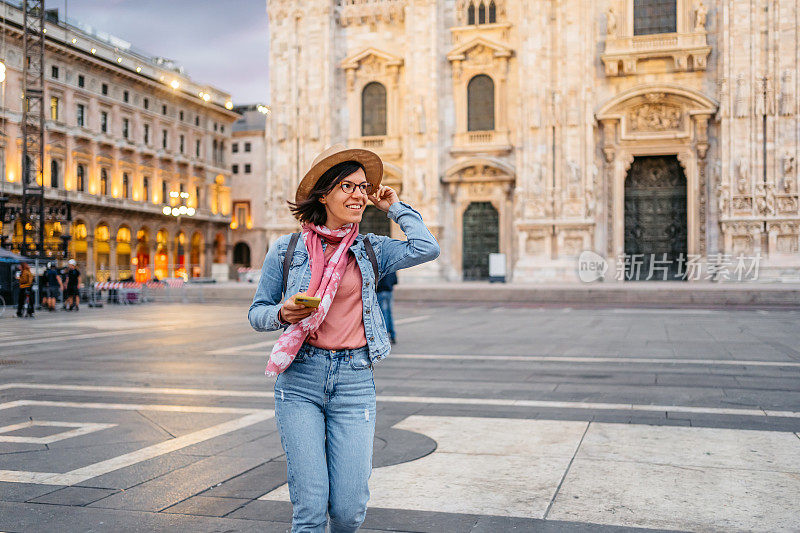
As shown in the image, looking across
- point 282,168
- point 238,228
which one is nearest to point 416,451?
point 282,168

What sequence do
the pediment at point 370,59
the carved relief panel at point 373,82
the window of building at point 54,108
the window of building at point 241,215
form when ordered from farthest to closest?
1. the window of building at point 241,215
2. the window of building at point 54,108
3. the carved relief panel at point 373,82
4. the pediment at point 370,59

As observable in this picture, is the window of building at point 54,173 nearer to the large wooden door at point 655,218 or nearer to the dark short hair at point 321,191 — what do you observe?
the large wooden door at point 655,218

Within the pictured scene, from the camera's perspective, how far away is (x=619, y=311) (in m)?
23.6

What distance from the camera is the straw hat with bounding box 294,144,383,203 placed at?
140 inches

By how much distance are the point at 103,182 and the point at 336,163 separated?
56893mm

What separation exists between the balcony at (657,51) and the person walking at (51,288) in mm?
24089

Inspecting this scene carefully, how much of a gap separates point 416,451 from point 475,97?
1308 inches

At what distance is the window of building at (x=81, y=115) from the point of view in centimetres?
5362

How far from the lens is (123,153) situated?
191 feet

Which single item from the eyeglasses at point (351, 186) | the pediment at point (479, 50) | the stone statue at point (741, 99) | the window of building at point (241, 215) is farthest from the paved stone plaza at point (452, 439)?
the window of building at point (241, 215)

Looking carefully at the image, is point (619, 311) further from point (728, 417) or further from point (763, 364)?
point (728, 417)

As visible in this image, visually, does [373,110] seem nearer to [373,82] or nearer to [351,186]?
[373,82]

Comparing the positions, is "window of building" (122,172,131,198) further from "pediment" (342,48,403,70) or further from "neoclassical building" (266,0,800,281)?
"pediment" (342,48,403,70)

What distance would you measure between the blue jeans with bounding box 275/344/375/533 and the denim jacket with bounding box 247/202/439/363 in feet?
0.55
